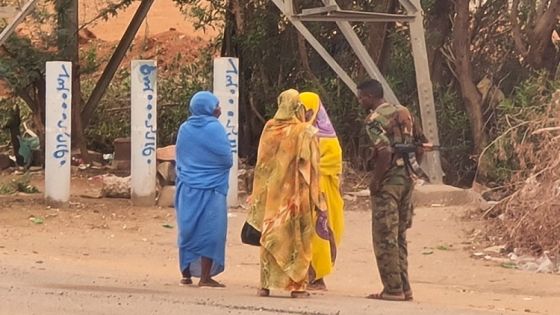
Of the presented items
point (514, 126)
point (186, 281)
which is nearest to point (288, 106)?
point (186, 281)

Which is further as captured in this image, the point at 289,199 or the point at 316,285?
the point at 316,285

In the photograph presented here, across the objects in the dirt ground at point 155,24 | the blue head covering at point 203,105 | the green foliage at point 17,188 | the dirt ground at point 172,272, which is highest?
the dirt ground at point 155,24

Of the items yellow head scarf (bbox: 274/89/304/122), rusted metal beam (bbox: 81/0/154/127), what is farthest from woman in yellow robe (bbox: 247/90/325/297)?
rusted metal beam (bbox: 81/0/154/127)

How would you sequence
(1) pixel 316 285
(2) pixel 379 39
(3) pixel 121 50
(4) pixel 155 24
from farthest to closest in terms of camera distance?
1. (4) pixel 155 24
2. (3) pixel 121 50
3. (2) pixel 379 39
4. (1) pixel 316 285

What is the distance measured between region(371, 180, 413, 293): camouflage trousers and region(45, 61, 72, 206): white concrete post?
20.3 feet

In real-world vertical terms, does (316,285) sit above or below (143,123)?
below

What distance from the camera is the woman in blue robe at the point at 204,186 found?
869 cm

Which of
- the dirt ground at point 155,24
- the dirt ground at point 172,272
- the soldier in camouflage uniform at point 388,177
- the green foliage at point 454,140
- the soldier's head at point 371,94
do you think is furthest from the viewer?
the dirt ground at point 155,24

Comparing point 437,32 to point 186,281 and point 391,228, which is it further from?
point 391,228

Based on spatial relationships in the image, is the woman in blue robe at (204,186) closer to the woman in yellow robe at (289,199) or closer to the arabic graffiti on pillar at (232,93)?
the woman in yellow robe at (289,199)

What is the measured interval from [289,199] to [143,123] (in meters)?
5.84

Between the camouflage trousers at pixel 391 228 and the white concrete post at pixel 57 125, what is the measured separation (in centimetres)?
620

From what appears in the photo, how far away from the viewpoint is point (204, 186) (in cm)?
869

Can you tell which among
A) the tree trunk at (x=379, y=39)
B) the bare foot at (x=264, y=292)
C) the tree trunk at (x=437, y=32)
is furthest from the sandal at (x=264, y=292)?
the tree trunk at (x=437, y=32)
